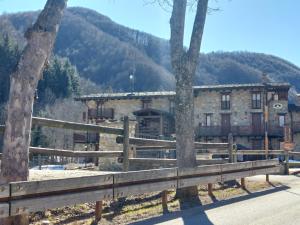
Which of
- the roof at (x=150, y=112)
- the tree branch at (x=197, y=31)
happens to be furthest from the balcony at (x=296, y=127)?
the tree branch at (x=197, y=31)

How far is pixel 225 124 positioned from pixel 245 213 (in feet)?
136

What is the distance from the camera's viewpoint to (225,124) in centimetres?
4825

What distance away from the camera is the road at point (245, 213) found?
671cm

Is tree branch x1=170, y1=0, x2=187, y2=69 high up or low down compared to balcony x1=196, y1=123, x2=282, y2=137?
up

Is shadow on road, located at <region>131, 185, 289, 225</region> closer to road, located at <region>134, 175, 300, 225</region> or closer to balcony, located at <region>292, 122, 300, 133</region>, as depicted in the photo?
road, located at <region>134, 175, 300, 225</region>

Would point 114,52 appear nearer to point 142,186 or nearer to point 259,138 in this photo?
point 259,138

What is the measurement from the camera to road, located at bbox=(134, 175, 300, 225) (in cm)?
671

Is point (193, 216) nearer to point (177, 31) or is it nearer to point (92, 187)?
point (92, 187)

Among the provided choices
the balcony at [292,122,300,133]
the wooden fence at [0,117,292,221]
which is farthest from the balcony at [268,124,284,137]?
the wooden fence at [0,117,292,221]

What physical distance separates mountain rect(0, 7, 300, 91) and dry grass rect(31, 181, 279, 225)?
103 metres

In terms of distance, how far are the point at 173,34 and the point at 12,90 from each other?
4.83 metres

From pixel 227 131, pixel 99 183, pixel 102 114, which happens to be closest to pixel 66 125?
pixel 99 183

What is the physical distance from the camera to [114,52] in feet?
458

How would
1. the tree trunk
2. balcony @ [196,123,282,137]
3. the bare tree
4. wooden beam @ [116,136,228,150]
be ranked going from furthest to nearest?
balcony @ [196,123,282,137], the bare tree, wooden beam @ [116,136,228,150], the tree trunk
